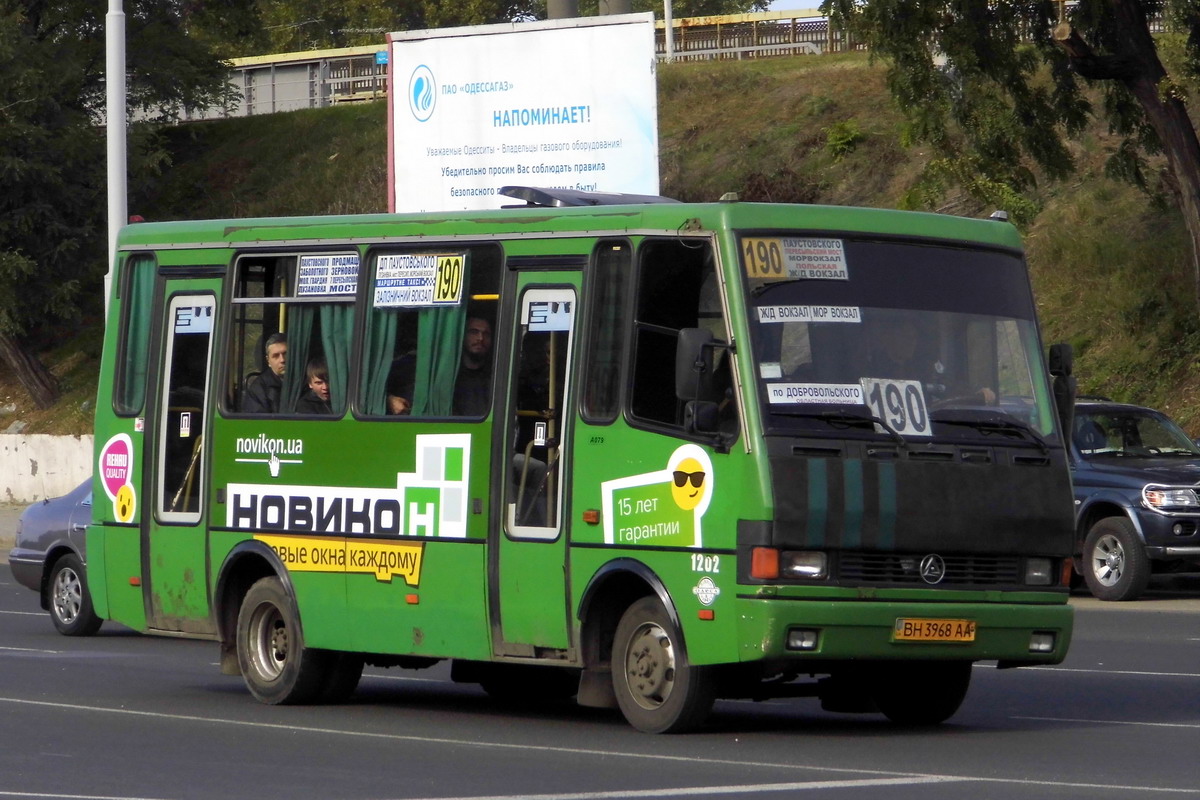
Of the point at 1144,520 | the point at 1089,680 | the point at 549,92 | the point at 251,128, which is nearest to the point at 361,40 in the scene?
the point at 251,128

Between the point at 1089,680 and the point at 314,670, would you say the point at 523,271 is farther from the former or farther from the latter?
the point at 1089,680

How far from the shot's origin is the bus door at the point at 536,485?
10828mm

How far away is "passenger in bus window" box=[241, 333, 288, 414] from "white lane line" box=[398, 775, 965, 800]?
175 inches

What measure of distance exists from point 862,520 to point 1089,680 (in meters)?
4.00

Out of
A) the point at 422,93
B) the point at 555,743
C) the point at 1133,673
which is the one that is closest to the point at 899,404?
the point at 555,743

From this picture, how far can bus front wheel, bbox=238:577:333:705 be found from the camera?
1221 centimetres

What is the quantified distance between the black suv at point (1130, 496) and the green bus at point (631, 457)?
822cm

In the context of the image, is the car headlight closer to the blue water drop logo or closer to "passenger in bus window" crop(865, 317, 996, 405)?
"passenger in bus window" crop(865, 317, 996, 405)

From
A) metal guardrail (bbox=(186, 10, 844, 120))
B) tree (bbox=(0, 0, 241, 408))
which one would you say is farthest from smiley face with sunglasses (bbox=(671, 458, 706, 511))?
metal guardrail (bbox=(186, 10, 844, 120))

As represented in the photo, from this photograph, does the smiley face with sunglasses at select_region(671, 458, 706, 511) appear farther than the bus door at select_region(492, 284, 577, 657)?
No

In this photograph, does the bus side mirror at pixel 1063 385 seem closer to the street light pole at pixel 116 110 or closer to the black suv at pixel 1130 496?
the black suv at pixel 1130 496

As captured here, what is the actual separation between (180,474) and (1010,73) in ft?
47.5

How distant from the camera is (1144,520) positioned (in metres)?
19.3

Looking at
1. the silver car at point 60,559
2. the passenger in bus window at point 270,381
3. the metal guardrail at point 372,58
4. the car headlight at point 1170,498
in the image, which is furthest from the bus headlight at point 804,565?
the metal guardrail at point 372,58
